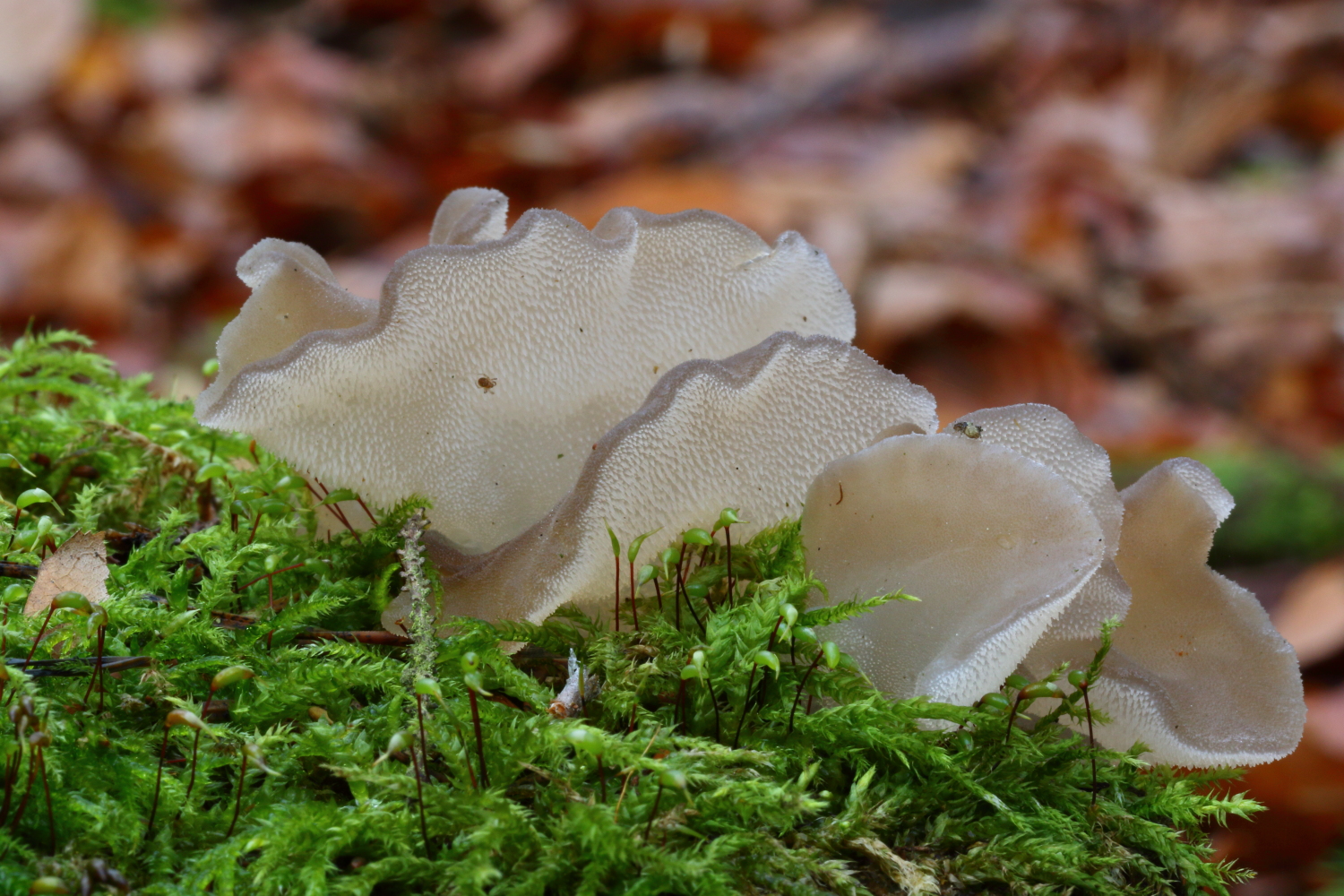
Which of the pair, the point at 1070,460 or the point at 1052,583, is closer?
the point at 1052,583

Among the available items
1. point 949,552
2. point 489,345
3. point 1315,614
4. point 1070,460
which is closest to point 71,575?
point 489,345

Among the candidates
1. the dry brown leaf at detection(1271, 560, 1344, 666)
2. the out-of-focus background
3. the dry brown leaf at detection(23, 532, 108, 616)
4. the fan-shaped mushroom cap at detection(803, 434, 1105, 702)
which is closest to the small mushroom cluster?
the fan-shaped mushroom cap at detection(803, 434, 1105, 702)

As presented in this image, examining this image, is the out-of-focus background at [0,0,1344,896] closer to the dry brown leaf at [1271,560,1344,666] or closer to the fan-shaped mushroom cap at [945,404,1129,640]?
the dry brown leaf at [1271,560,1344,666]

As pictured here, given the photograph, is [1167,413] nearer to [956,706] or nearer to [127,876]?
[956,706]

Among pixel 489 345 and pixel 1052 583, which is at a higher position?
pixel 489 345

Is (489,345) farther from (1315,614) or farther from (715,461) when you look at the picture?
(1315,614)

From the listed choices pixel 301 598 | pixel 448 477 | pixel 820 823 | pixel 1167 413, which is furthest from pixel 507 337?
pixel 1167 413

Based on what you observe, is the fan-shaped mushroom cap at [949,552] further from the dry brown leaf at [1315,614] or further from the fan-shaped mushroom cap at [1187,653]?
the dry brown leaf at [1315,614]
